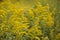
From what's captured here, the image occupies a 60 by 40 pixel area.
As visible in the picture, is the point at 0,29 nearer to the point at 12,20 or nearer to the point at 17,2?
the point at 12,20

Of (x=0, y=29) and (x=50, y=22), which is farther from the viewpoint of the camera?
(x=50, y=22)

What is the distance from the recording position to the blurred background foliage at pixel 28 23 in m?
3.51

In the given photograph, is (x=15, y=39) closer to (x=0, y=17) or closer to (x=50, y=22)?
(x=0, y=17)

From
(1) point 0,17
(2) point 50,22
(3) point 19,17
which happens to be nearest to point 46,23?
(2) point 50,22

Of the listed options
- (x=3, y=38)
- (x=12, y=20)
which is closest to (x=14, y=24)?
(x=12, y=20)

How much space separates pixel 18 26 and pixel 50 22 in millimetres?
667

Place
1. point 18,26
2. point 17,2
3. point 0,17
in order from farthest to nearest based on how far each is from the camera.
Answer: point 17,2, point 0,17, point 18,26

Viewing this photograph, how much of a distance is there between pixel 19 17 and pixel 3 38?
0.54 m

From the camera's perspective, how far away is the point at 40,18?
397cm

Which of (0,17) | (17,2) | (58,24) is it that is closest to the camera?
(0,17)

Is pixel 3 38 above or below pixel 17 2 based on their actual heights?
below

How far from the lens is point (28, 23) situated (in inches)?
148

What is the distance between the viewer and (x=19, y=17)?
3.84 m

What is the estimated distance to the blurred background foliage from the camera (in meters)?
3.51
